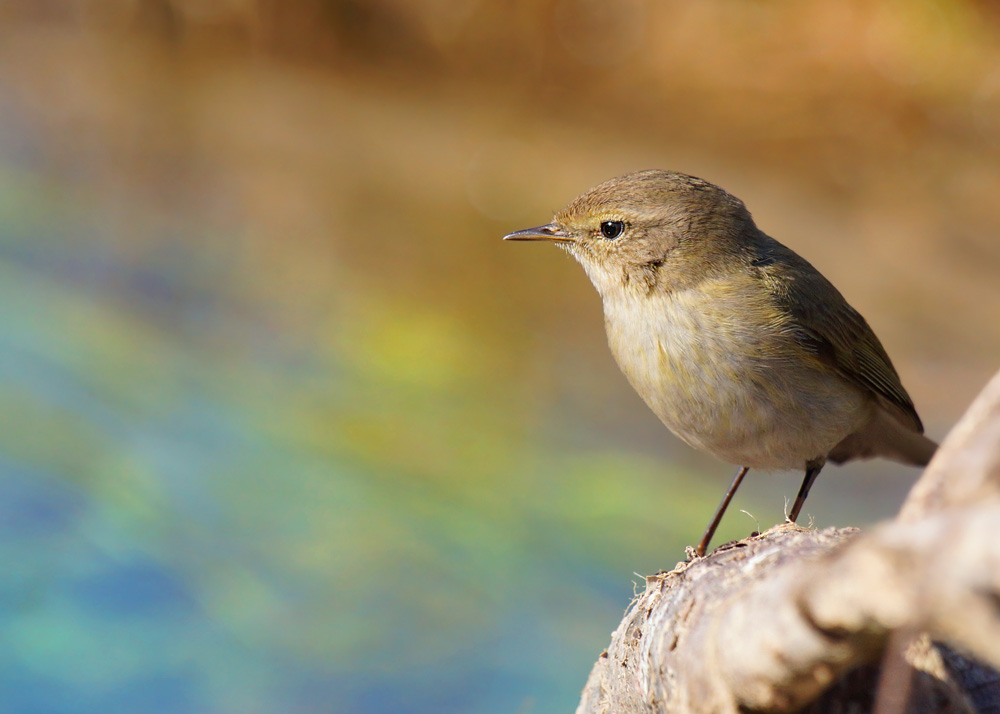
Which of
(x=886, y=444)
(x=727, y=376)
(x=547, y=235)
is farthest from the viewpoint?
(x=886, y=444)

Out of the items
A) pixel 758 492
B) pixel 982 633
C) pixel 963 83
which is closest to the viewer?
pixel 982 633

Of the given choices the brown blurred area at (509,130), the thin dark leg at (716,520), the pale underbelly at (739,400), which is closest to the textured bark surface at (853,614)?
the pale underbelly at (739,400)

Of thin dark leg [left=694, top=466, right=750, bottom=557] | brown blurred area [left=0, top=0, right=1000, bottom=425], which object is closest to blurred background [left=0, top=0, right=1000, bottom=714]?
brown blurred area [left=0, top=0, right=1000, bottom=425]

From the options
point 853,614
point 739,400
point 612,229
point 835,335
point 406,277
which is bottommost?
point 853,614

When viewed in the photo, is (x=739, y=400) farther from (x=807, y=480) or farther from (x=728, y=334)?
(x=807, y=480)

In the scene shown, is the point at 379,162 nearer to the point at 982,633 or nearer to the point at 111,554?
the point at 111,554

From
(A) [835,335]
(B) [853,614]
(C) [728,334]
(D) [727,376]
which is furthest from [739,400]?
(B) [853,614]

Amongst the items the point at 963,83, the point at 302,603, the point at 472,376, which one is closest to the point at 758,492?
the point at 472,376
